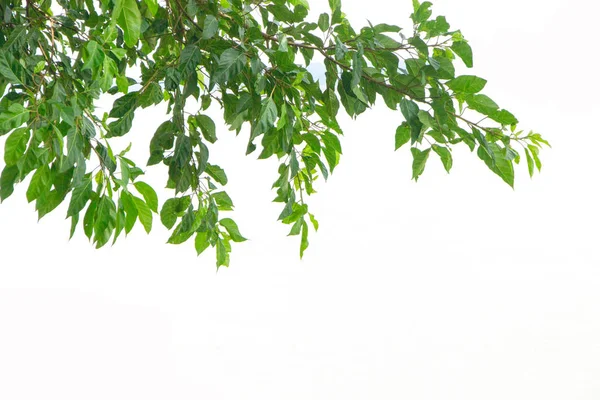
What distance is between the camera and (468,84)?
37.1 inches

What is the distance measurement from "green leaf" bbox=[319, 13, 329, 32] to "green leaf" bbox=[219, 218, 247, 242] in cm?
43

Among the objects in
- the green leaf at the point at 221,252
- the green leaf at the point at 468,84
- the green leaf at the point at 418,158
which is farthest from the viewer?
the green leaf at the point at 221,252

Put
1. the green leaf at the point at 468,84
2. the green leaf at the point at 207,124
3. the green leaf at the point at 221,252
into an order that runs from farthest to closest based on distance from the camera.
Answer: the green leaf at the point at 221,252
the green leaf at the point at 207,124
the green leaf at the point at 468,84

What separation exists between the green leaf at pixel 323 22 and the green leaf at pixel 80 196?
40cm

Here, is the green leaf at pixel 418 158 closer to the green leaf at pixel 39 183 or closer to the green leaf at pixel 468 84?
the green leaf at pixel 468 84

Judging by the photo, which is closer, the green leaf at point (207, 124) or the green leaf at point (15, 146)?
the green leaf at point (15, 146)

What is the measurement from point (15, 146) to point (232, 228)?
0.53 m

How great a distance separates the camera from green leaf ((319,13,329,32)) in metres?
1.03

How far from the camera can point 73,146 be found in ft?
2.82

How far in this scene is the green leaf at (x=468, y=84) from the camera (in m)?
0.94

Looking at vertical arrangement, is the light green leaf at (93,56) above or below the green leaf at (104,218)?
above

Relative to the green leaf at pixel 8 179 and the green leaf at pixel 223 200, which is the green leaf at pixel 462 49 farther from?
the green leaf at pixel 8 179

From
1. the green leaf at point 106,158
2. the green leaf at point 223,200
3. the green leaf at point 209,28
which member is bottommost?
the green leaf at point 106,158

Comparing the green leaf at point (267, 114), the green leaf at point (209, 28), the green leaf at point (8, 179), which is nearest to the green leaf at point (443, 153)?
the green leaf at point (267, 114)
